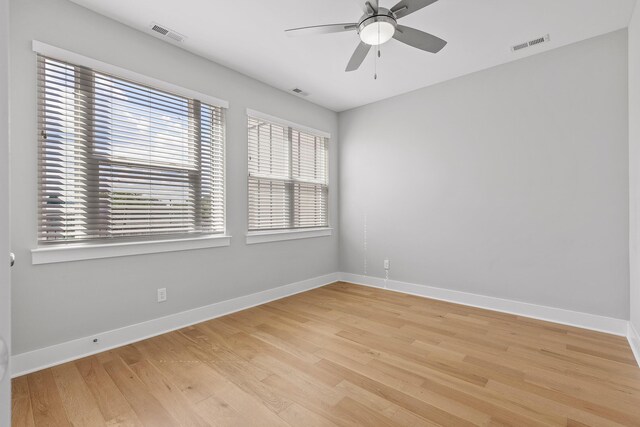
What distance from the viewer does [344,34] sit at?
2.67 m

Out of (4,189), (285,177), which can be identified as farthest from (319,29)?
(4,189)

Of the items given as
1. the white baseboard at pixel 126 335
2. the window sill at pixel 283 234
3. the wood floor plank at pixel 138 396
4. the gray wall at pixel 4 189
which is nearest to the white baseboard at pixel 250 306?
the white baseboard at pixel 126 335

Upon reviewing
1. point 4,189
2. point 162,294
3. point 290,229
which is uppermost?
point 4,189

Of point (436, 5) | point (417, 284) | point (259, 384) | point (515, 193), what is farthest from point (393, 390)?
point (436, 5)

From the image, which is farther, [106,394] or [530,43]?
[530,43]

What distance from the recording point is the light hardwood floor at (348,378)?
164cm

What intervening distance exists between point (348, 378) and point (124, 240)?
2101 mm

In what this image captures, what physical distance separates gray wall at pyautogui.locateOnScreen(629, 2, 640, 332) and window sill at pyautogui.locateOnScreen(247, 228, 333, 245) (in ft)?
10.5

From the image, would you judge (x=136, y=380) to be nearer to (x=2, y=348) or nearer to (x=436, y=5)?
(x=2, y=348)

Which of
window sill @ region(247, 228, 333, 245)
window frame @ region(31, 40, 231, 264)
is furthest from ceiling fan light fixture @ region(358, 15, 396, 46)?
window sill @ region(247, 228, 333, 245)

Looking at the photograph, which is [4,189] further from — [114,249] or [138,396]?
[114,249]

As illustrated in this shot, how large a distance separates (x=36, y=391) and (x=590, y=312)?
436 centimetres

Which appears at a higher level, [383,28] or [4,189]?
[383,28]

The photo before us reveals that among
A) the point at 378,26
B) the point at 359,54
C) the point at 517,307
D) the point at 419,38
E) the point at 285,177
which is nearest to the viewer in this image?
the point at 378,26
